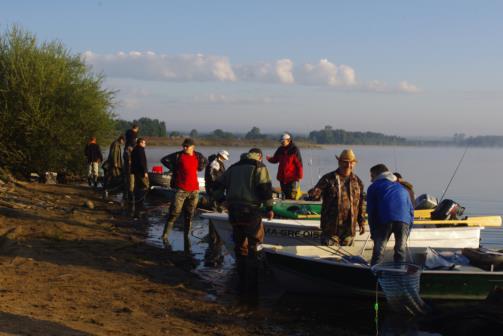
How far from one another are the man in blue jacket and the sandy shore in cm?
156

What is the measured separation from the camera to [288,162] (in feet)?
43.2

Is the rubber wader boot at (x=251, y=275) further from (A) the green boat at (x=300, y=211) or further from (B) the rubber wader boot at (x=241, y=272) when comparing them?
(A) the green boat at (x=300, y=211)

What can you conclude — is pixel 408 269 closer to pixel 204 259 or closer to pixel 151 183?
pixel 204 259

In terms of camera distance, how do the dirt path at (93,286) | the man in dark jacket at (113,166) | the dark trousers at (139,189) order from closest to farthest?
the dirt path at (93,286) < the dark trousers at (139,189) < the man in dark jacket at (113,166)

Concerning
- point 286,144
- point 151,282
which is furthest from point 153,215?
point 151,282

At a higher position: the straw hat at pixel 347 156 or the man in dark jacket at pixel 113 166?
the straw hat at pixel 347 156

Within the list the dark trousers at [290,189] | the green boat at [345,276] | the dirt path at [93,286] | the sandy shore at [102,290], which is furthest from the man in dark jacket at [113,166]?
the green boat at [345,276]

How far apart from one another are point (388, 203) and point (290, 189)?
531 centimetres

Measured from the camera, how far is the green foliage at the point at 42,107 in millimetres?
23500

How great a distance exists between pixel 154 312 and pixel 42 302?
50.6 inches

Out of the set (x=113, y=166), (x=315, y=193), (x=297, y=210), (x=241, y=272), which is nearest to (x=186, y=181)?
(x=297, y=210)

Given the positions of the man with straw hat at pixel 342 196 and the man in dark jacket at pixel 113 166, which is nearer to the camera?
the man with straw hat at pixel 342 196

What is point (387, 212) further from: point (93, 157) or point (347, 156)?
point (93, 157)

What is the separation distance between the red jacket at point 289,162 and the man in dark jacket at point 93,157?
424 inches
